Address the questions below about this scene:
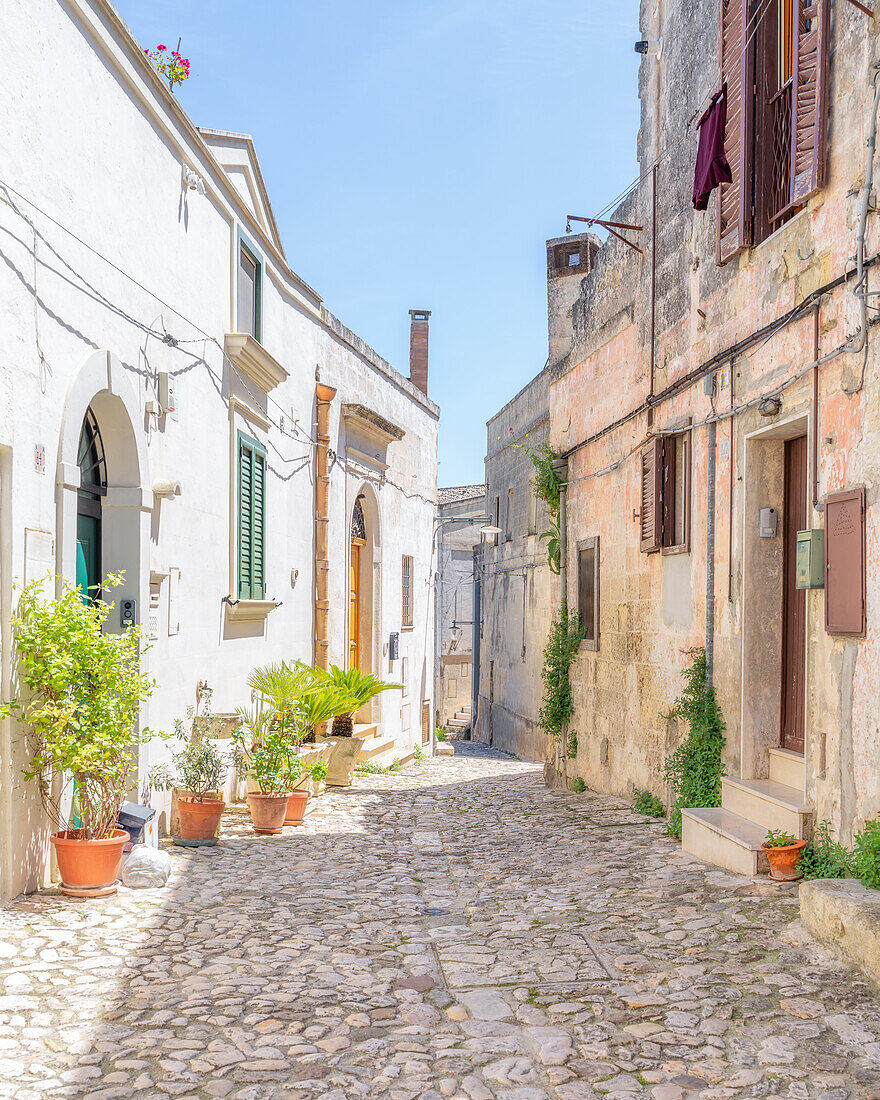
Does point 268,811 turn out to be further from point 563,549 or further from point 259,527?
point 563,549

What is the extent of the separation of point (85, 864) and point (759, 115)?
20.4ft

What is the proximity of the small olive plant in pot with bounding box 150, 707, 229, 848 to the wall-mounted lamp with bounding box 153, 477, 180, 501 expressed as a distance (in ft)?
5.16

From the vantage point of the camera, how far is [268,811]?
7871 mm

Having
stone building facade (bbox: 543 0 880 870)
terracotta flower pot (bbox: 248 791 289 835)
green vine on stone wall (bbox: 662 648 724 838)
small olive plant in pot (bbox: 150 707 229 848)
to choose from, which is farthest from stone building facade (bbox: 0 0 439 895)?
green vine on stone wall (bbox: 662 648 724 838)

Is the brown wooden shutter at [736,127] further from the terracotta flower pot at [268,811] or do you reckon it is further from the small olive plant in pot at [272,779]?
the terracotta flower pot at [268,811]

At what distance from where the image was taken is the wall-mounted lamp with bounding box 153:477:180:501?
7.06 meters

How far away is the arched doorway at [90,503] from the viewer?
637 cm

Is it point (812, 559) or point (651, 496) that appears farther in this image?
point (651, 496)

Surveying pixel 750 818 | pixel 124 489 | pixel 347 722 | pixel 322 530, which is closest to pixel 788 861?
pixel 750 818

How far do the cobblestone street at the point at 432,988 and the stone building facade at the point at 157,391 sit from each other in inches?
40.1

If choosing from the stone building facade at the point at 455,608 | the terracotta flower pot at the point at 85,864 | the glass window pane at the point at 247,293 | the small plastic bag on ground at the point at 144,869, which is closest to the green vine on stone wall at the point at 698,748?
the small plastic bag on ground at the point at 144,869

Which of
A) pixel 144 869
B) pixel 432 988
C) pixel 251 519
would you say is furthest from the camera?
pixel 251 519

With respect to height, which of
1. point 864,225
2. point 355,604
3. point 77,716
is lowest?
point 77,716

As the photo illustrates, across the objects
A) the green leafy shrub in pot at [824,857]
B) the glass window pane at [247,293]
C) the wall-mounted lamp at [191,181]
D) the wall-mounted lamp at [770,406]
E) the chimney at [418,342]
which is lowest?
the green leafy shrub in pot at [824,857]
